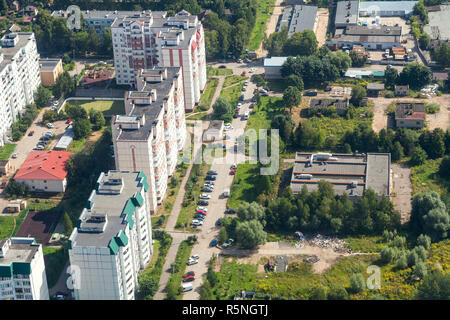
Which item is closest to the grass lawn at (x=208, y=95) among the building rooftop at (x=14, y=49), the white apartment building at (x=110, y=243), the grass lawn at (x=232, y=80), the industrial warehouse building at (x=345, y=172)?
the grass lawn at (x=232, y=80)

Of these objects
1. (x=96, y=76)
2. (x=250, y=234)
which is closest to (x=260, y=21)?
(x=96, y=76)

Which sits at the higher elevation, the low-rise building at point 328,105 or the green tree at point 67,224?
the low-rise building at point 328,105

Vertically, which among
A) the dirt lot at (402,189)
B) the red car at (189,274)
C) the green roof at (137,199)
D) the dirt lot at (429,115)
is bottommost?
the red car at (189,274)

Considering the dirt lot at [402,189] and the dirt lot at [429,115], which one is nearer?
the dirt lot at [402,189]

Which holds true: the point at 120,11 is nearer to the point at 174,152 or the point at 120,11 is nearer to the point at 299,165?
the point at 174,152

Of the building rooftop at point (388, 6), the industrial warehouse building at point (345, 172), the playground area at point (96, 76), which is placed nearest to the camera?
the industrial warehouse building at point (345, 172)

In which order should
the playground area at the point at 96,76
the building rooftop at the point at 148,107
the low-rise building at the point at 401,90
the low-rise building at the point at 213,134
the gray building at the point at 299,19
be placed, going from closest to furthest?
the building rooftop at the point at 148,107 < the low-rise building at the point at 213,134 < the low-rise building at the point at 401,90 < the playground area at the point at 96,76 < the gray building at the point at 299,19

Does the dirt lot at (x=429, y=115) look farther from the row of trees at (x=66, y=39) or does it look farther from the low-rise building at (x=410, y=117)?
the row of trees at (x=66, y=39)

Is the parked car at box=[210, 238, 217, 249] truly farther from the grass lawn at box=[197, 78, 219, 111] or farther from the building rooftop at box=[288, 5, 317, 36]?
the building rooftop at box=[288, 5, 317, 36]

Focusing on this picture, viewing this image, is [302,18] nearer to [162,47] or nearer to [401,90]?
[401,90]

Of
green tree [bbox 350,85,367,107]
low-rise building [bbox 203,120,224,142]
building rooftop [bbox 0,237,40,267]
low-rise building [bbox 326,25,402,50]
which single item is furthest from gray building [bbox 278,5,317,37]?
building rooftop [bbox 0,237,40,267]
